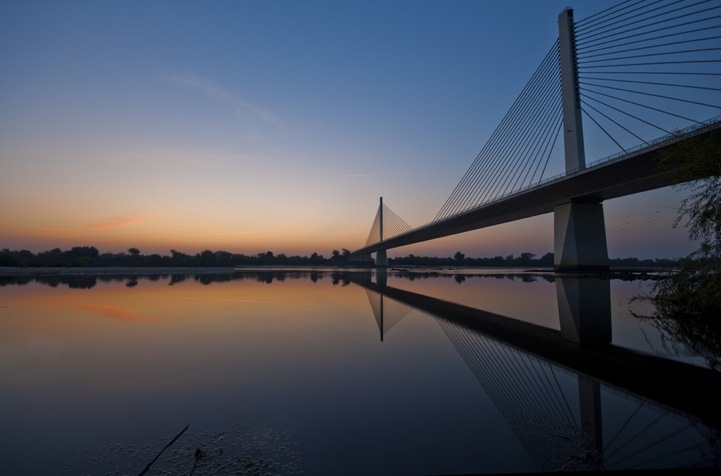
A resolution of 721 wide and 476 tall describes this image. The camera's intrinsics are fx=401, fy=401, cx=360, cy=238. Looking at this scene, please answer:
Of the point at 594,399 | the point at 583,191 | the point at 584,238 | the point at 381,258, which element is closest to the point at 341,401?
the point at 594,399

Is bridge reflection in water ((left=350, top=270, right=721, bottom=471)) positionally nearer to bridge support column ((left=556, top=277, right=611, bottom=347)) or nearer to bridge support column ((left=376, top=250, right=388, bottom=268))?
bridge support column ((left=556, top=277, right=611, bottom=347))

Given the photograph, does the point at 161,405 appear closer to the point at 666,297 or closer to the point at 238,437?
the point at 238,437

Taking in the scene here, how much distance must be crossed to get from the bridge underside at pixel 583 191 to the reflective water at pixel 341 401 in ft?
43.6

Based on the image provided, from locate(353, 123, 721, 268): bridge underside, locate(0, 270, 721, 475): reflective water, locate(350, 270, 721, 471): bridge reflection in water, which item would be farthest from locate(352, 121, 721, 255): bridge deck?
locate(0, 270, 721, 475): reflective water

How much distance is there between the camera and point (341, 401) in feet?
17.7

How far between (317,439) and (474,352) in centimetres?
511

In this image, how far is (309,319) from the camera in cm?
1323

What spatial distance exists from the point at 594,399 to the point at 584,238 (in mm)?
35347

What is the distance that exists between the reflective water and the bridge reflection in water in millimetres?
28

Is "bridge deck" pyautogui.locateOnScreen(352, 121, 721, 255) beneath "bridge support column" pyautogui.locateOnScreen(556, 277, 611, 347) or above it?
above

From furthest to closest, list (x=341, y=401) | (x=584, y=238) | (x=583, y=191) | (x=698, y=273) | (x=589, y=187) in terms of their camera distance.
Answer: (x=584, y=238), (x=583, y=191), (x=589, y=187), (x=698, y=273), (x=341, y=401)

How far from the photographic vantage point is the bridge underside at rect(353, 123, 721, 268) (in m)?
25.6

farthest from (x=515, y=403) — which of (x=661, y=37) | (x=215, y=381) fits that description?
(x=661, y=37)

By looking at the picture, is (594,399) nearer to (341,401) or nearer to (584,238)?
(341,401)
